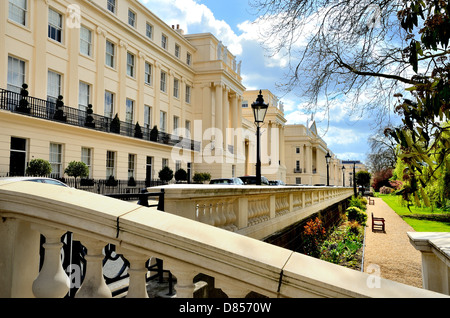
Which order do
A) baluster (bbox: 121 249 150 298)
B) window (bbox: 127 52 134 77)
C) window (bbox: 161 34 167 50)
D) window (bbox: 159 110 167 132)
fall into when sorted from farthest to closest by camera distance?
1. window (bbox: 161 34 167 50)
2. window (bbox: 159 110 167 132)
3. window (bbox: 127 52 134 77)
4. baluster (bbox: 121 249 150 298)

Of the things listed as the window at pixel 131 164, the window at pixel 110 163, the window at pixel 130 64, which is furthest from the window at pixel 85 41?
the window at pixel 131 164

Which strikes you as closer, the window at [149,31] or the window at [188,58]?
the window at [149,31]

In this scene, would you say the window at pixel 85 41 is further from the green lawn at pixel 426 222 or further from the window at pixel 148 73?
the green lawn at pixel 426 222

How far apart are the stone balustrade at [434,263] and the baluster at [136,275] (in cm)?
262

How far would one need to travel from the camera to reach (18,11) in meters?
20.6

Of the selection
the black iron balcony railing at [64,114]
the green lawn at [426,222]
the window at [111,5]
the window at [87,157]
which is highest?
the window at [111,5]

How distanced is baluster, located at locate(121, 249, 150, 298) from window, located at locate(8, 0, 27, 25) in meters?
23.4

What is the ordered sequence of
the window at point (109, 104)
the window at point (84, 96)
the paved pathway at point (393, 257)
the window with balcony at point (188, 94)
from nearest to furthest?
the paved pathway at point (393, 257), the window at point (84, 96), the window at point (109, 104), the window with balcony at point (188, 94)

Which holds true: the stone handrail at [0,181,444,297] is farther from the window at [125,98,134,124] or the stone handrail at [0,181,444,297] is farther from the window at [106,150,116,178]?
the window at [125,98,134,124]

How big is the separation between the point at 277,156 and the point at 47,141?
5423 centimetres

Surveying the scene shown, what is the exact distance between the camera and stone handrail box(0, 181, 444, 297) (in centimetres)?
168

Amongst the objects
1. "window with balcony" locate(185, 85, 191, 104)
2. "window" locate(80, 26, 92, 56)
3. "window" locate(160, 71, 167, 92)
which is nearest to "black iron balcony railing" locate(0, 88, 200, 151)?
"window" locate(80, 26, 92, 56)

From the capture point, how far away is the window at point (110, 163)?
27.2 meters
